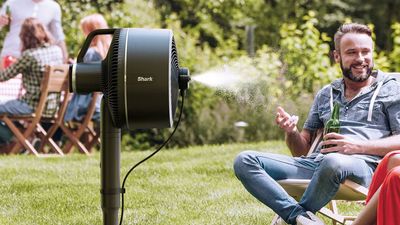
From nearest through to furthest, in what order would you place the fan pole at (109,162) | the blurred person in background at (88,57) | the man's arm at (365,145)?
the fan pole at (109,162) < the man's arm at (365,145) < the blurred person in background at (88,57)

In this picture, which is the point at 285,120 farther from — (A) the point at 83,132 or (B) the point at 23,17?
(B) the point at 23,17

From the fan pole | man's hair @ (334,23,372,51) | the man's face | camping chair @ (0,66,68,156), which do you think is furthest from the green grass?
the fan pole

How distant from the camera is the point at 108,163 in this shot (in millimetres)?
3271

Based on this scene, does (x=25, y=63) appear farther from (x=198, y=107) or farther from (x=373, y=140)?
(x=373, y=140)

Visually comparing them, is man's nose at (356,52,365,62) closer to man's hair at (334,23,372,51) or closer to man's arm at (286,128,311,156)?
man's hair at (334,23,372,51)

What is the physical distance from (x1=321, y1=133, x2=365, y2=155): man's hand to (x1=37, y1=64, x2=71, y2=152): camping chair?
4.15 metres

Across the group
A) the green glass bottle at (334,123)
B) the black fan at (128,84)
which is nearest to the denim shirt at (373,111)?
the green glass bottle at (334,123)

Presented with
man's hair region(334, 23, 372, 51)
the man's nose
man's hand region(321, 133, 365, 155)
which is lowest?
man's hand region(321, 133, 365, 155)

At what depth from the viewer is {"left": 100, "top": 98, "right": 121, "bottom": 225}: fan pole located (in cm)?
325

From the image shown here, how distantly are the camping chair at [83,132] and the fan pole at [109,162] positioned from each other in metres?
4.97

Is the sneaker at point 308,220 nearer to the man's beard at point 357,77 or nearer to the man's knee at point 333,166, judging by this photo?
the man's knee at point 333,166

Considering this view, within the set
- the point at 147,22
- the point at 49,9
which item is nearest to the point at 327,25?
the point at 147,22

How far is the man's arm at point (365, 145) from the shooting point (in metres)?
4.12

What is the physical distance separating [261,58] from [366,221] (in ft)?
21.0
